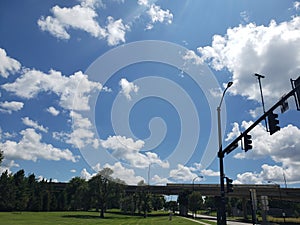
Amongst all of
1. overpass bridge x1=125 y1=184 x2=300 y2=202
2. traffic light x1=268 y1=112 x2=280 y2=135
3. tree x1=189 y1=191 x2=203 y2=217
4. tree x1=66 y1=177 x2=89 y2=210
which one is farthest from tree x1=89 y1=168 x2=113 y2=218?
traffic light x1=268 y1=112 x2=280 y2=135

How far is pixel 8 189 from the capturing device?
Answer: 275 ft

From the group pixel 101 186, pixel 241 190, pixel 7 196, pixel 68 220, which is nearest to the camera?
pixel 68 220

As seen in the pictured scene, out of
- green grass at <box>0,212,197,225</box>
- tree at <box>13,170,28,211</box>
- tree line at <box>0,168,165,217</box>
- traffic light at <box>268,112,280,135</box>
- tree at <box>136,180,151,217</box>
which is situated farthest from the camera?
tree at <box>13,170,28,211</box>

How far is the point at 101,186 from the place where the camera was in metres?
77.9

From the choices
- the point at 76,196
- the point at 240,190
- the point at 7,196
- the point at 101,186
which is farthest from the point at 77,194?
the point at 240,190

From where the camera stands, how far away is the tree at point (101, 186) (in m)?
77.2

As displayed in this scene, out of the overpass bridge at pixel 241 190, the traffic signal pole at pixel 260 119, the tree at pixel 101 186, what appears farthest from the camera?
the overpass bridge at pixel 241 190

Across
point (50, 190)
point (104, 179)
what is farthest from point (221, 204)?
point (50, 190)

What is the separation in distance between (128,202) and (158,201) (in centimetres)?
3840

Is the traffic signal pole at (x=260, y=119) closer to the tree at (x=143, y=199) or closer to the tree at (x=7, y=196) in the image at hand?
the tree at (x=143, y=199)

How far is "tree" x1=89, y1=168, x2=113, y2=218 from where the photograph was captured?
7719cm

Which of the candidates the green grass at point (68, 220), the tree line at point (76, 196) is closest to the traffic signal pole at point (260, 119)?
the green grass at point (68, 220)

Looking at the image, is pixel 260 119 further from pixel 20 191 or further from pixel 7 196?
pixel 20 191

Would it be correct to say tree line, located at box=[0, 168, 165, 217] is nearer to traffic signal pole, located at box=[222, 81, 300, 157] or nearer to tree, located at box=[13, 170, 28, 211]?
tree, located at box=[13, 170, 28, 211]
